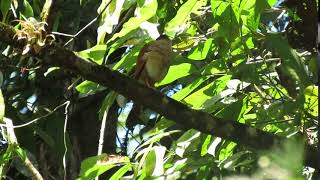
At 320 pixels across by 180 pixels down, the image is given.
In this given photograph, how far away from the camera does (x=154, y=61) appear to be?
1.58 m

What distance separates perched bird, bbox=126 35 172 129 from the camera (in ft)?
5.13

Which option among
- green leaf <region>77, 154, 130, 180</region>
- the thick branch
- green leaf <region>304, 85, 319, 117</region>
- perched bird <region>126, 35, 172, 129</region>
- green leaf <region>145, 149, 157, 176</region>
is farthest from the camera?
perched bird <region>126, 35, 172, 129</region>

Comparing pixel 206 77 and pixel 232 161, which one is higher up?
pixel 206 77

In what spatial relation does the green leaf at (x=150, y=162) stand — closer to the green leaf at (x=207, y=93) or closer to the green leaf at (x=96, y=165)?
the green leaf at (x=96, y=165)

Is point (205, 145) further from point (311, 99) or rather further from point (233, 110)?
point (311, 99)

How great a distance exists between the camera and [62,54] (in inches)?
47.9

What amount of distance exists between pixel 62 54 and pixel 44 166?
1768 millimetres

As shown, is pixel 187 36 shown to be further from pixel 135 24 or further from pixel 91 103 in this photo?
pixel 91 103

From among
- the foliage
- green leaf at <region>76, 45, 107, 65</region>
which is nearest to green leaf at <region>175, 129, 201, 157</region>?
the foliage

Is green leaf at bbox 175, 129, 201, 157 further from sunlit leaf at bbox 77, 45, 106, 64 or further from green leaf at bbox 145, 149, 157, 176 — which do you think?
sunlit leaf at bbox 77, 45, 106, 64

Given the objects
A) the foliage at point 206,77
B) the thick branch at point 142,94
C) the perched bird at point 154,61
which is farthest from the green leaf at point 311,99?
the perched bird at point 154,61

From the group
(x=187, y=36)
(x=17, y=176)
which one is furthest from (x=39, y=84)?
(x=187, y=36)

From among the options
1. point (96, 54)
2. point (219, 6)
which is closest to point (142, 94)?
point (96, 54)

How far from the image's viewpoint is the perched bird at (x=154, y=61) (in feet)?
5.13
